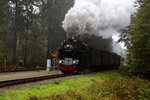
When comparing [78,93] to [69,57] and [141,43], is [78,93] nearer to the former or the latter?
[141,43]

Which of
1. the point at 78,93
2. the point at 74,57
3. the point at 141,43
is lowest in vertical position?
the point at 78,93

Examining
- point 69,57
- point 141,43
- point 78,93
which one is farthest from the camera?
point 69,57

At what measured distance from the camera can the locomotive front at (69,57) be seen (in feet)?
68.2

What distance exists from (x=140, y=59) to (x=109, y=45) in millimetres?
30944

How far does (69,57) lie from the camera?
69.4 ft

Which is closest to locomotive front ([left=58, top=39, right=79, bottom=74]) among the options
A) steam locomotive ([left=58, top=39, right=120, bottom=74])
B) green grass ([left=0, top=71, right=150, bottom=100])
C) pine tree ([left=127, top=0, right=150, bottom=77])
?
steam locomotive ([left=58, top=39, right=120, bottom=74])

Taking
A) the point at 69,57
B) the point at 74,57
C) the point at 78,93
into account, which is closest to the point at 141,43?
the point at 74,57

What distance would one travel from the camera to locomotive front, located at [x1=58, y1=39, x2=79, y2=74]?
20781 millimetres

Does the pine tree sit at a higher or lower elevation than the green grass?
higher

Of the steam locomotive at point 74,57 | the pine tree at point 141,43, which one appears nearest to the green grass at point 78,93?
the pine tree at point 141,43

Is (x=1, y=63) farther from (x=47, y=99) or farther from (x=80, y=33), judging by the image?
(x=47, y=99)

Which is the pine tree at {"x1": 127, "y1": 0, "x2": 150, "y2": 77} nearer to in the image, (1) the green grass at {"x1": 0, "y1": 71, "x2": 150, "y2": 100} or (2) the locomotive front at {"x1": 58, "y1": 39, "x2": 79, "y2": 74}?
(1) the green grass at {"x1": 0, "y1": 71, "x2": 150, "y2": 100}

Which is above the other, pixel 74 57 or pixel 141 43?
pixel 141 43

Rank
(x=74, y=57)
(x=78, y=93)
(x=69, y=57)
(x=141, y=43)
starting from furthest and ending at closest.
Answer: (x=69, y=57)
(x=74, y=57)
(x=141, y=43)
(x=78, y=93)
